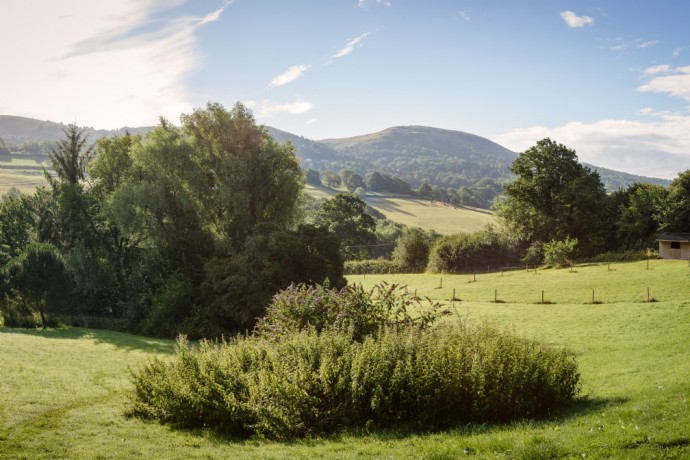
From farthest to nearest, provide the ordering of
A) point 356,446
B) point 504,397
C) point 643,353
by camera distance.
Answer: point 643,353 < point 504,397 < point 356,446

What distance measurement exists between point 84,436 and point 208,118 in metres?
36.3

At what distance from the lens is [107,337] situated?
3450 cm

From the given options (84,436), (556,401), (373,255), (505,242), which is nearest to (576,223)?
(505,242)

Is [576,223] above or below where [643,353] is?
above

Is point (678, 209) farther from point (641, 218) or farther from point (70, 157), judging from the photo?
point (70, 157)

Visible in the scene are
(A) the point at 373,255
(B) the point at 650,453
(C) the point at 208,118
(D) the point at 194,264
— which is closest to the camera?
(B) the point at 650,453

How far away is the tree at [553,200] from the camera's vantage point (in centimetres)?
6322

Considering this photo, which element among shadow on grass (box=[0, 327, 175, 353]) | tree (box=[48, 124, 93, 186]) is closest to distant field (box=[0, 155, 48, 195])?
tree (box=[48, 124, 93, 186])

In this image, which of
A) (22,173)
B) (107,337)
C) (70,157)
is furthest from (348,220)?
(22,173)

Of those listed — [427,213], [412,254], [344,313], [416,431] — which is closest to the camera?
[416,431]

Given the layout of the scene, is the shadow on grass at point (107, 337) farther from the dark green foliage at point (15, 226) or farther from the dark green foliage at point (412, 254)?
the dark green foliage at point (412, 254)

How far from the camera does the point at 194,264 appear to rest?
4047 cm

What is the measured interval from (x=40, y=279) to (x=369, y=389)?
35.1m

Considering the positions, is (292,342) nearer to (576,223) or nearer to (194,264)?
(194,264)
